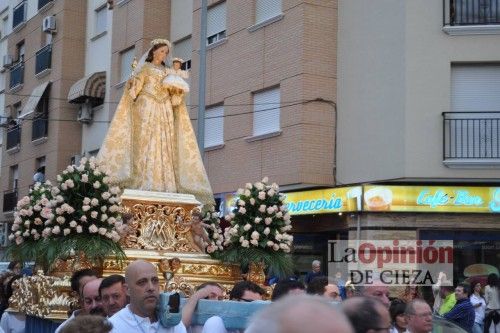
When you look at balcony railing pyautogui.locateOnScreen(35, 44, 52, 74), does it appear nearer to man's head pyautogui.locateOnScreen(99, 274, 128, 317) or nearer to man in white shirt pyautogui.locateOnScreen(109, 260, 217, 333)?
man's head pyautogui.locateOnScreen(99, 274, 128, 317)

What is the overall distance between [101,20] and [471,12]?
1381 centimetres

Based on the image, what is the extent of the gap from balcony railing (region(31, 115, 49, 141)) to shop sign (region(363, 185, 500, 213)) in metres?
15.2

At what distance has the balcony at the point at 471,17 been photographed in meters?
18.2

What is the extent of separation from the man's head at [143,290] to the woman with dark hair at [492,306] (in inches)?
429

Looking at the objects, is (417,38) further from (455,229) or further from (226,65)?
(226,65)

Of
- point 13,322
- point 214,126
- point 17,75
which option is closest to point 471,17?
point 214,126

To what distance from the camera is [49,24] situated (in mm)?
29812

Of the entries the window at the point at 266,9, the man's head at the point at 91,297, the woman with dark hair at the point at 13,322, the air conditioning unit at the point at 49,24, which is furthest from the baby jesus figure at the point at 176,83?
the air conditioning unit at the point at 49,24

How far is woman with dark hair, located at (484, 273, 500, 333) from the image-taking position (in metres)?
15.0

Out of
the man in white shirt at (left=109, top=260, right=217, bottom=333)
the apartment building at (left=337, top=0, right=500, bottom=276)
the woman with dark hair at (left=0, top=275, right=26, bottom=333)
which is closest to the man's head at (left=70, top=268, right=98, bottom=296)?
the man in white shirt at (left=109, top=260, right=217, bottom=333)

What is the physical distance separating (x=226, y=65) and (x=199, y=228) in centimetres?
1223

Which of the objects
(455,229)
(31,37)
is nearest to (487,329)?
(455,229)

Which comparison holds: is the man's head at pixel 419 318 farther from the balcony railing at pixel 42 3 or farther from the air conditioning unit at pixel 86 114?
the balcony railing at pixel 42 3

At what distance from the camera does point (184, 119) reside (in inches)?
412
